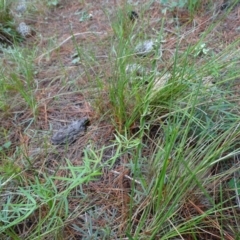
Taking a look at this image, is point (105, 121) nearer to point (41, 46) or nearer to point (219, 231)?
point (219, 231)

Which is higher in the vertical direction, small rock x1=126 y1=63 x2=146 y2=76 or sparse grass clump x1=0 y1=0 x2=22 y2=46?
sparse grass clump x1=0 y1=0 x2=22 y2=46

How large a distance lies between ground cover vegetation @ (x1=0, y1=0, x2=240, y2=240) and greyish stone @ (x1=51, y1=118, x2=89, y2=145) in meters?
0.02

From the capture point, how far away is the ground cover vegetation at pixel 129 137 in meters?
1.03

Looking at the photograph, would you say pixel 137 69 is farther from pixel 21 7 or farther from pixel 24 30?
pixel 21 7

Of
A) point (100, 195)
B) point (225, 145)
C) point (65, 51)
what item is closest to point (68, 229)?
point (100, 195)

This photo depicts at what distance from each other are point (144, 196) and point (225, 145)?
303 mm

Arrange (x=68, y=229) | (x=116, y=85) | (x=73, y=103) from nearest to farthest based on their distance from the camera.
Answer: (x=68, y=229), (x=116, y=85), (x=73, y=103)

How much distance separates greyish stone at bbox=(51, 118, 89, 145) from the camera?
54.0 inches

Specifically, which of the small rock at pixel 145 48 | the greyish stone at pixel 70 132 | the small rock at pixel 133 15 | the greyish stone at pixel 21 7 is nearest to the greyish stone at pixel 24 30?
the greyish stone at pixel 21 7

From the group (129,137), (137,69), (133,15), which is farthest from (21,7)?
(129,137)

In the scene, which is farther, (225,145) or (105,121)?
(105,121)

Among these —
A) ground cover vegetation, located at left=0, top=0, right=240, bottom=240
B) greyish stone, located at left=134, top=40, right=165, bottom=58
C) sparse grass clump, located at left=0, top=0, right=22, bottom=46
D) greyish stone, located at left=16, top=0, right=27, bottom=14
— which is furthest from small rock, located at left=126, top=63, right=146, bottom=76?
greyish stone, located at left=16, top=0, right=27, bottom=14

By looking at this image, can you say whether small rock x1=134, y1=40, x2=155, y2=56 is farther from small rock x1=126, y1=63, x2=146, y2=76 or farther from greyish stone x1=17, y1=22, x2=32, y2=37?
greyish stone x1=17, y1=22, x2=32, y2=37

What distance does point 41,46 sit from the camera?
209 cm
